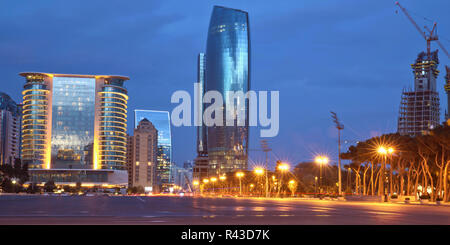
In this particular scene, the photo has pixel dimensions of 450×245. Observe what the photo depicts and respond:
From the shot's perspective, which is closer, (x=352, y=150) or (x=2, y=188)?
(x=352, y=150)

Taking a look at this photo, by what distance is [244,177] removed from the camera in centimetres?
19062

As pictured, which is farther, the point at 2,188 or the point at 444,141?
the point at 2,188
